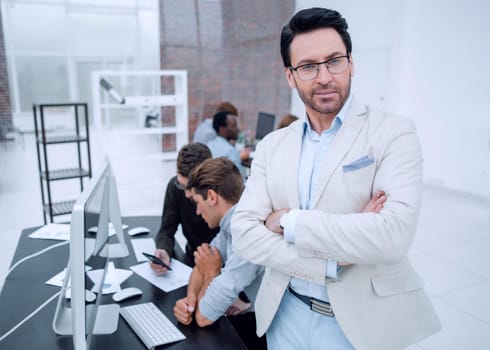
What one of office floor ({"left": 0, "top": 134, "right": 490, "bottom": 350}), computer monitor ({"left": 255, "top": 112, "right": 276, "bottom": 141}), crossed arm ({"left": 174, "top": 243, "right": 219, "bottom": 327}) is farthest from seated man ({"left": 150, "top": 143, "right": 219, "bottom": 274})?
computer monitor ({"left": 255, "top": 112, "right": 276, "bottom": 141})

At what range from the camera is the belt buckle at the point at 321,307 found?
115 centimetres

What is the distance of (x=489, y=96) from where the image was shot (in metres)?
5.07

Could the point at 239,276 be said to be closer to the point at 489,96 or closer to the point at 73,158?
the point at 489,96

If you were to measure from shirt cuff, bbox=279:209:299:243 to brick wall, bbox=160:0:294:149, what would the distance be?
5694 mm

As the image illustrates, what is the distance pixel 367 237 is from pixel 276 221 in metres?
0.27

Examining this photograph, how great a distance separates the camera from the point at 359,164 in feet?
3.58

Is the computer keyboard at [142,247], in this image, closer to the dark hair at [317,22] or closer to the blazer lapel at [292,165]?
the blazer lapel at [292,165]

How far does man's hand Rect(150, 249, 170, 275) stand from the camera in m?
1.89

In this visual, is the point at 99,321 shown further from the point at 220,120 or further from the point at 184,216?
the point at 220,120

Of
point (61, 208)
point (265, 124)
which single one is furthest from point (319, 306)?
point (265, 124)

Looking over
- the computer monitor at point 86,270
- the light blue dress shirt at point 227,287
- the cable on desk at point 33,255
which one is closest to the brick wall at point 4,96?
the cable on desk at point 33,255

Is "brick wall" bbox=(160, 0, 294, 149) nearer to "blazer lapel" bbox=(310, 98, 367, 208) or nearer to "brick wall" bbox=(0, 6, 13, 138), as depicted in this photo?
"brick wall" bbox=(0, 6, 13, 138)

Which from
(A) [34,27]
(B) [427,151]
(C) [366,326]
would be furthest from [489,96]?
(A) [34,27]

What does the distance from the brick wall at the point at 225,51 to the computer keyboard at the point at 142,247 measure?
449 cm
